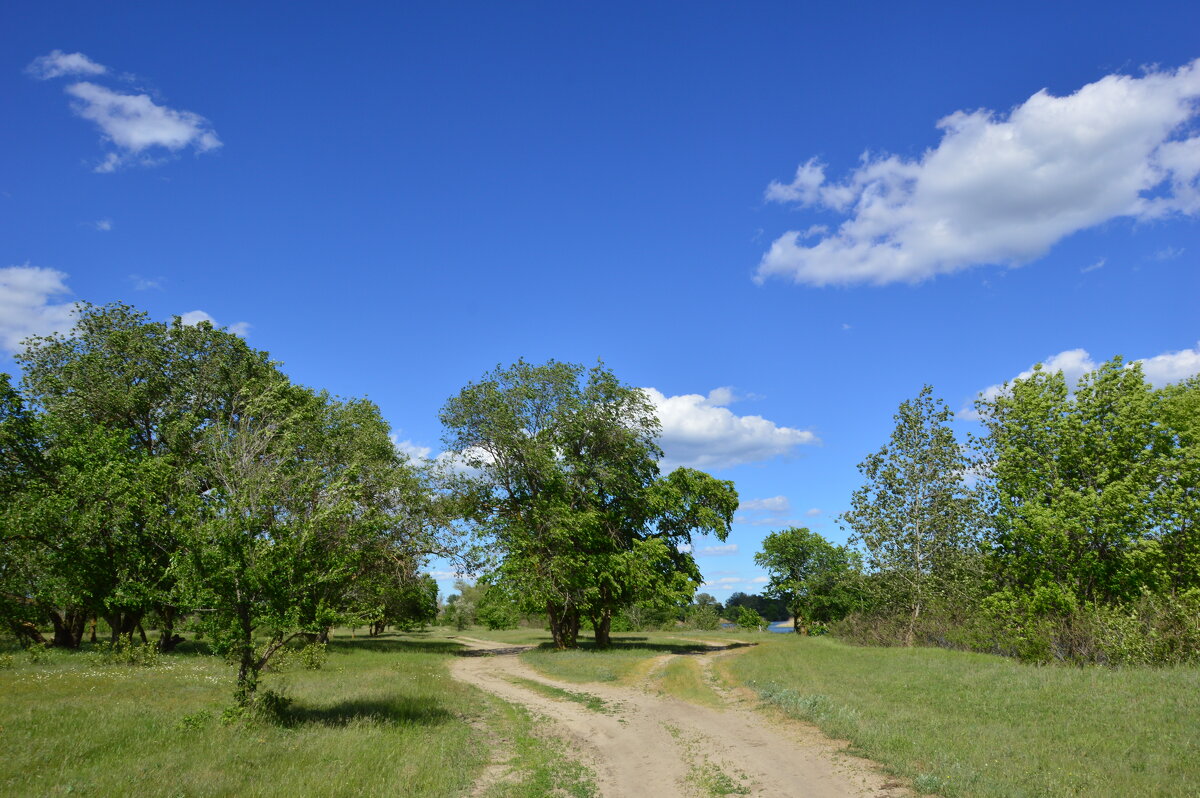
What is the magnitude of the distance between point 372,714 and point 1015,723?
646 inches

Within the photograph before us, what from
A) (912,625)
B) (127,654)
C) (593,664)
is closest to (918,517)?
(912,625)

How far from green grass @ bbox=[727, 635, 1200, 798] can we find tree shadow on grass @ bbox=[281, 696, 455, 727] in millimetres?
10151

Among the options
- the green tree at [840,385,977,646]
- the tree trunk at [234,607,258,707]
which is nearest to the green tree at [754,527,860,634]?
the green tree at [840,385,977,646]

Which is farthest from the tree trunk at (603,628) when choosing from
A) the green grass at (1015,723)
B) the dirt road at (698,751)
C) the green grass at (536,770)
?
the green grass at (536,770)

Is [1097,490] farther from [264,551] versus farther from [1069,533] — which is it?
[264,551]

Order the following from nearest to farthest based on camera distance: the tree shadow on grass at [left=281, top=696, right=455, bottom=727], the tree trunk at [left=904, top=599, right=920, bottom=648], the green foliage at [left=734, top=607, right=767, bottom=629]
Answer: the tree shadow on grass at [left=281, top=696, right=455, bottom=727] → the tree trunk at [left=904, top=599, right=920, bottom=648] → the green foliage at [left=734, top=607, right=767, bottom=629]

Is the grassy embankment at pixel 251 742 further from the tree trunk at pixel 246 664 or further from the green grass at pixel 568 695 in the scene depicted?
the green grass at pixel 568 695

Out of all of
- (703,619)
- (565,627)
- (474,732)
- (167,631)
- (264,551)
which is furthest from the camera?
(703,619)

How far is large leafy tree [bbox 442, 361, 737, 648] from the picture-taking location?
124 ft

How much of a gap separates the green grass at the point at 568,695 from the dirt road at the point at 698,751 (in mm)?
151

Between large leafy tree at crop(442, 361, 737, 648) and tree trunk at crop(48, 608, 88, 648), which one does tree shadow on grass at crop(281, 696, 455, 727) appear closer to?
large leafy tree at crop(442, 361, 737, 648)

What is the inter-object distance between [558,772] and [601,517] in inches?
1074

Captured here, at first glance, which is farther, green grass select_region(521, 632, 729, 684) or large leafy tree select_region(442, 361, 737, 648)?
large leafy tree select_region(442, 361, 737, 648)

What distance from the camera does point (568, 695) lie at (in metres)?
23.2
